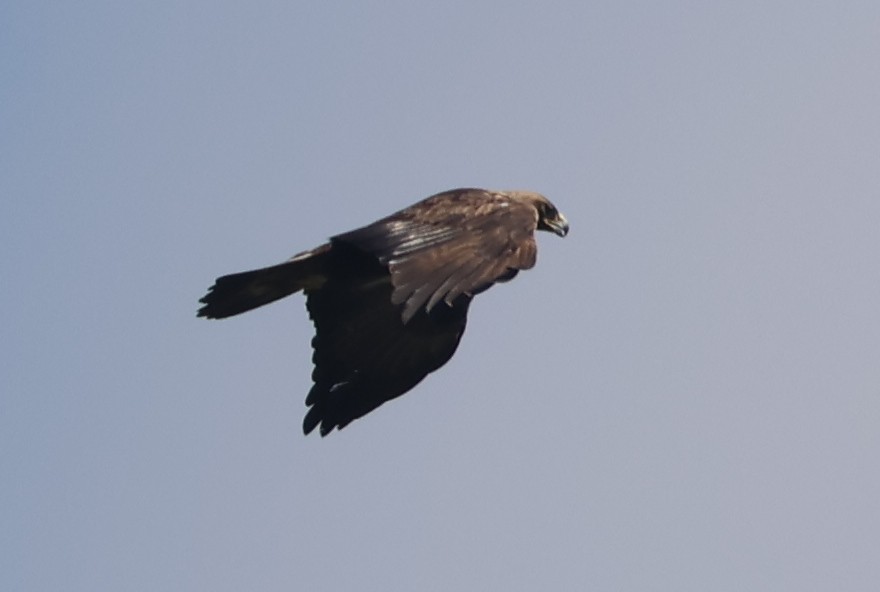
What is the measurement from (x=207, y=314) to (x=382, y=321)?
3.44 feet

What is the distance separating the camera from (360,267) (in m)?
13.1

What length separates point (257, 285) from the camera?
42.3ft

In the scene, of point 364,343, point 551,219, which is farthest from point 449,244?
point 551,219

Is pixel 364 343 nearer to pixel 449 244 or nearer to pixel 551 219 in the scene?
pixel 449 244

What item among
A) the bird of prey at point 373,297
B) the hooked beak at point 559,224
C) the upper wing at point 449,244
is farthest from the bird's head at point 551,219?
the upper wing at point 449,244

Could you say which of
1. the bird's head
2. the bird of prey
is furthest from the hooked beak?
the bird of prey

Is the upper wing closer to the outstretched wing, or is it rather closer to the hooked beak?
the outstretched wing

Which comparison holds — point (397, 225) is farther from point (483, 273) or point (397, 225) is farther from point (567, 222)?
point (567, 222)

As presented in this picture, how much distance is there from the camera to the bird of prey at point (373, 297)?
38.9ft

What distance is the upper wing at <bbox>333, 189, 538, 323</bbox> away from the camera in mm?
11211

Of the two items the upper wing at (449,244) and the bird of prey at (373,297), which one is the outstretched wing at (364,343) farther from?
the upper wing at (449,244)

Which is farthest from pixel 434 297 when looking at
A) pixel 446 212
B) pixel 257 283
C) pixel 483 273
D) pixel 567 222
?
pixel 567 222

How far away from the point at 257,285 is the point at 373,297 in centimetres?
76

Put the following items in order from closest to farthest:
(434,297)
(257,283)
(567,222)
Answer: (434,297) → (257,283) → (567,222)
